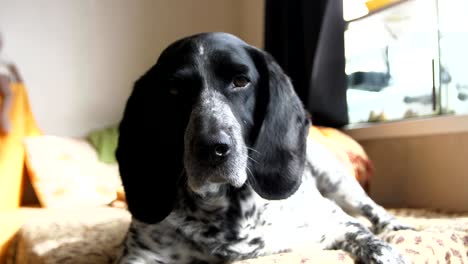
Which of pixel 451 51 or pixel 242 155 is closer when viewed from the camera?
pixel 242 155

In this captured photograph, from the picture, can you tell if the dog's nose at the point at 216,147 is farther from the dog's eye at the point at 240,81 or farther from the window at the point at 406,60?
the window at the point at 406,60

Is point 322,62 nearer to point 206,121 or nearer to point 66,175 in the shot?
point 66,175

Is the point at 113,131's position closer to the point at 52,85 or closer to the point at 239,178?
the point at 52,85

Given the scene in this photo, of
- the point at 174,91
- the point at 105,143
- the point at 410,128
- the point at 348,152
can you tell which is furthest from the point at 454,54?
the point at 105,143

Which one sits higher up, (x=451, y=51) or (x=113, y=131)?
(x=451, y=51)

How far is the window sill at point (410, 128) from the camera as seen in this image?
6.93ft

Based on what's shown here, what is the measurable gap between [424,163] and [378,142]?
321 millimetres

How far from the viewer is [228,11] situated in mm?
3809

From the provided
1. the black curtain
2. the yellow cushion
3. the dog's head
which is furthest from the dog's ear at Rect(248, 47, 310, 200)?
the yellow cushion

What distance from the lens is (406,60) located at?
8.16 ft

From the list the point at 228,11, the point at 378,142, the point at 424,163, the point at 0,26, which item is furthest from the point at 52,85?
the point at 424,163

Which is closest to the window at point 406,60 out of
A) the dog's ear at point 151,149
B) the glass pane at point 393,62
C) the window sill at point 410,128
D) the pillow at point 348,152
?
the glass pane at point 393,62

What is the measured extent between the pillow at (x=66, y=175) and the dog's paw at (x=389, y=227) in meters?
1.46

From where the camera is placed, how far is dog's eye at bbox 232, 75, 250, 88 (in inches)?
48.7
